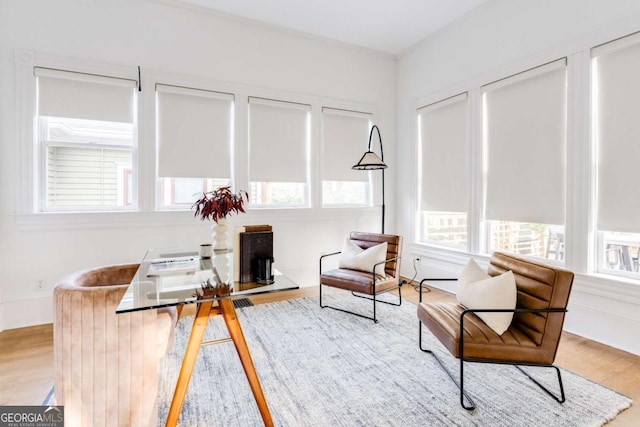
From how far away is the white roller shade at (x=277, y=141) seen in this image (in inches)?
159

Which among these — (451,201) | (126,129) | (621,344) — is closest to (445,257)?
(451,201)

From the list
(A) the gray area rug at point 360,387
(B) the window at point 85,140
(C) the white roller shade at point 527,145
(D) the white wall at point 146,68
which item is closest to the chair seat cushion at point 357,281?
(A) the gray area rug at point 360,387

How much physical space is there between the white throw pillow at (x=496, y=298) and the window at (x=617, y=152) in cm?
139

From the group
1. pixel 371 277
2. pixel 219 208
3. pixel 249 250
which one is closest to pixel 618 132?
pixel 371 277

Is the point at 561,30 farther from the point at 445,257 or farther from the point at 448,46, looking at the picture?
the point at 445,257

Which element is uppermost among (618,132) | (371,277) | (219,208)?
(618,132)

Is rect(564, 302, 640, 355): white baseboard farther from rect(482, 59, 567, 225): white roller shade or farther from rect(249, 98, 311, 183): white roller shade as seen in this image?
rect(249, 98, 311, 183): white roller shade

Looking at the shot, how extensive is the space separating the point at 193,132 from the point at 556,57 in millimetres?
3807

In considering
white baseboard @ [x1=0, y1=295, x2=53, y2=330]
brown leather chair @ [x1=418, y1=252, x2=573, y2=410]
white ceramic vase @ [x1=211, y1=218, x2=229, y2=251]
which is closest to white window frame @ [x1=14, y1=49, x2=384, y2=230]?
white baseboard @ [x1=0, y1=295, x2=53, y2=330]

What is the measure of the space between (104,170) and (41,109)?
2.44 ft

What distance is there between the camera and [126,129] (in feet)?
11.4

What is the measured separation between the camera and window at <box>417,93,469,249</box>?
3.94 metres

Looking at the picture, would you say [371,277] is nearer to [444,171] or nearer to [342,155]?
[444,171]

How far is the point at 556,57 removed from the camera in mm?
2951
